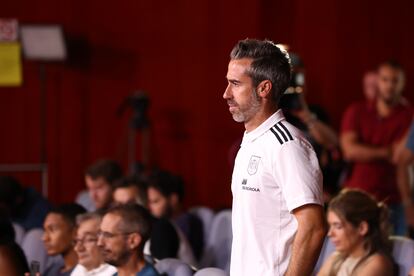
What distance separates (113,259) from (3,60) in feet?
17.0

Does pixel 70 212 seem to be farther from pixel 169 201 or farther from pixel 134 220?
pixel 169 201

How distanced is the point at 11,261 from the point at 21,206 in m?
2.23

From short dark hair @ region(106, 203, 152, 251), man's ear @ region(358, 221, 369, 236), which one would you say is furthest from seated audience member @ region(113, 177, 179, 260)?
man's ear @ region(358, 221, 369, 236)

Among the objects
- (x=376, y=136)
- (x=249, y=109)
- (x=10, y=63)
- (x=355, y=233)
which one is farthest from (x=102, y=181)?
(x=249, y=109)

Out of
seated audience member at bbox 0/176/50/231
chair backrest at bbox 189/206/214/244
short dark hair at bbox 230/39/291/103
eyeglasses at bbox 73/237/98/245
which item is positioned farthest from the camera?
seated audience member at bbox 0/176/50/231

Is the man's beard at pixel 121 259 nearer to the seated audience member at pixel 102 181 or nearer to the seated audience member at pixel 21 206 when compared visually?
the seated audience member at pixel 21 206

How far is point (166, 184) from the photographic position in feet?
21.8

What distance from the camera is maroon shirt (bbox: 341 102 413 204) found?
6570mm

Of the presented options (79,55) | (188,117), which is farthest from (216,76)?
(79,55)

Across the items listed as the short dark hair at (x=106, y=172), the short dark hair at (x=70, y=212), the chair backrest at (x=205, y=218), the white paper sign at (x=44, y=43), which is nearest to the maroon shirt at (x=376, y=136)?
the chair backrest at (x=205, y=218)

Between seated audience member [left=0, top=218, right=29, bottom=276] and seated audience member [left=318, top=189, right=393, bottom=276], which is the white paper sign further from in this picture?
seated audience member [left=318, top=189, right=393, bottom=276]

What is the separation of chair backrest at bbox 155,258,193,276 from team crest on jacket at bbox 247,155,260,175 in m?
1.11

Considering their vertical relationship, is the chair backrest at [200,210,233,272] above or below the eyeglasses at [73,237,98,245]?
below

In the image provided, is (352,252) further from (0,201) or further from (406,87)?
(406,87)
